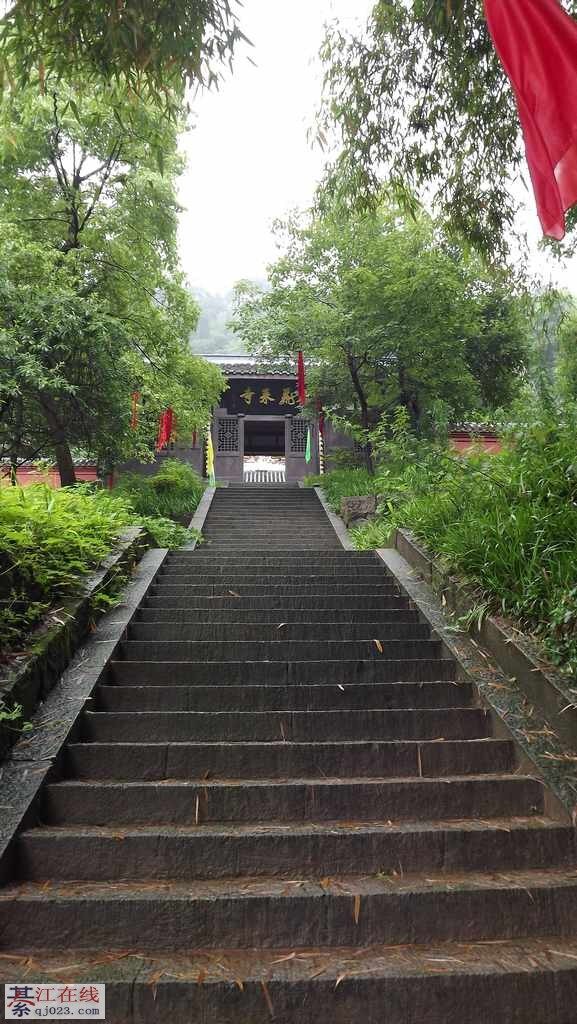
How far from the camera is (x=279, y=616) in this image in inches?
189

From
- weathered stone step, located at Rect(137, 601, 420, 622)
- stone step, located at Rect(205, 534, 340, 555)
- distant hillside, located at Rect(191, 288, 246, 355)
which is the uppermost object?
distant hillside, located at Rect(191, 288, 246, 355)

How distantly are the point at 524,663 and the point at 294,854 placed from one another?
165 cm

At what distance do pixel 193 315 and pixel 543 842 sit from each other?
12329mm

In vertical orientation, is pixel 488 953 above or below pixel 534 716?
below

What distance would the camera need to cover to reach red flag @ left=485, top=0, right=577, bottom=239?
3.16m

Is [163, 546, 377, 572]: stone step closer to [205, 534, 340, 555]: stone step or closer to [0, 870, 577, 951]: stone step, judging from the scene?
[0, 870, 577, 951]: stone step

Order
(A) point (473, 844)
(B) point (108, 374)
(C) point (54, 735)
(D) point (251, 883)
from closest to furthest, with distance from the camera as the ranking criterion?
(D) point (251, 883)
(A) point (473, 844)
(C) point (54, 735)
(B) point (108, 374)

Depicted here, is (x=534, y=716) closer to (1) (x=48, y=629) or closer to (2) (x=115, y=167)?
(1) (x=48, y=629)

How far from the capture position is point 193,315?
13.3 m

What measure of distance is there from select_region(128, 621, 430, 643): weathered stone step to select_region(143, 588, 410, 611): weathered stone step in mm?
522

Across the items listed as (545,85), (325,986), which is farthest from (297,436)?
(325,986)

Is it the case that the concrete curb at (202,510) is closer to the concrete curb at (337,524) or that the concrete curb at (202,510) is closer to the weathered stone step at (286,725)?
the concrete curb at (337,524)

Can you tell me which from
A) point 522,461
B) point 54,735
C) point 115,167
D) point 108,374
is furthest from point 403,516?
point 115,167

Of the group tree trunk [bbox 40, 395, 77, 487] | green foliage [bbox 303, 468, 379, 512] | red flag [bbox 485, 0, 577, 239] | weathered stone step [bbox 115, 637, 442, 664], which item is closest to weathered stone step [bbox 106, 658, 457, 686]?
weathered stone step [bbox 115, 637, 442, 664]
